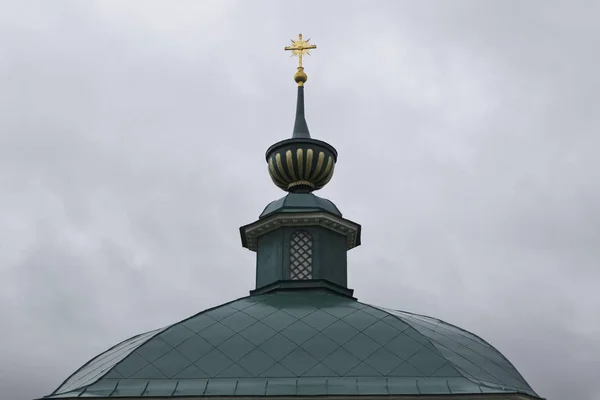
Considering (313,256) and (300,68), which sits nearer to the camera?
(313,256)

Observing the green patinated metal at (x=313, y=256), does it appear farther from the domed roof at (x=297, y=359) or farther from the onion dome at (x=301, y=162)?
the domed roof at (x=297, y=359)

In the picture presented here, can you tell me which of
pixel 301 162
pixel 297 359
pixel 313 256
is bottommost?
pixel 297 359

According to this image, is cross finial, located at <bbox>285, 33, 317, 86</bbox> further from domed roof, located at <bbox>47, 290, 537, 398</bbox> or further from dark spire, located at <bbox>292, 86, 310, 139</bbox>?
domed roof, located at <bbox>47, 290, 537, 398</bbox>

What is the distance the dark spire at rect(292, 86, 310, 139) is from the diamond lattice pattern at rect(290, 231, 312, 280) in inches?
110

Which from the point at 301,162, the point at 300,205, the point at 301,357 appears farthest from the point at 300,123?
the point at 301,357

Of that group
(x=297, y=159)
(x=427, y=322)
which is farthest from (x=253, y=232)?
(x=427, y=322)

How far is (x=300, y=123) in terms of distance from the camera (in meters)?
23.2

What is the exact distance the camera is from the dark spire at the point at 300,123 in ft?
75.1

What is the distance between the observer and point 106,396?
51.8ft

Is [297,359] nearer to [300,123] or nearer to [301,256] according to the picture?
[301,256]

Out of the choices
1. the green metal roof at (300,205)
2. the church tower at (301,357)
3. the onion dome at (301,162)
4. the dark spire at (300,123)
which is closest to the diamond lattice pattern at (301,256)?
the green metal roof at (300,205)

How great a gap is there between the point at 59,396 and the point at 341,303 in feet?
20.4

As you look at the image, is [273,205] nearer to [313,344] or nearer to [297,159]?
[297,159]

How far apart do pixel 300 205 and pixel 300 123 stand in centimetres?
261
